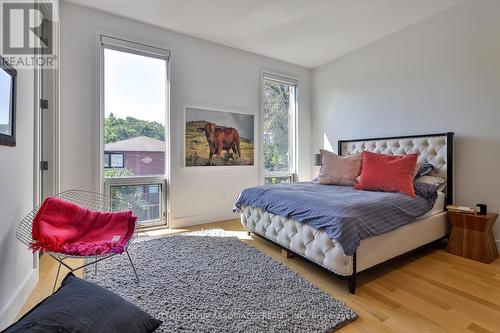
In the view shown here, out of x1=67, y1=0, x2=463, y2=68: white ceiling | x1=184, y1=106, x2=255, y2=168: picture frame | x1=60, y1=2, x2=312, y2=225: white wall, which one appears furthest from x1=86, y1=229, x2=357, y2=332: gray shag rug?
x1=67, y1=0, x2=463, y2=68: white ceiling

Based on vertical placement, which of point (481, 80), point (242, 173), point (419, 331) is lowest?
point (419, 331)

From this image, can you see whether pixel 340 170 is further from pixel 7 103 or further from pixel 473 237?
pixel 7 103

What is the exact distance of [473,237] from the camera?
250 centimetres

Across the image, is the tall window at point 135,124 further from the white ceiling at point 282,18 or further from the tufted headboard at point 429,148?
the tufted headboard at point 429,148

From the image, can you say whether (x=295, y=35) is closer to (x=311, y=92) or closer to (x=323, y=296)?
(x=311, y=92)

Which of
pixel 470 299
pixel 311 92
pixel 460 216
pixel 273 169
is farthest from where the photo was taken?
pixel 311 92

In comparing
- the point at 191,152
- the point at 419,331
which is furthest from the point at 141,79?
the point at 419,331

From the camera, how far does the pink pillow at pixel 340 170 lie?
3.27 metres

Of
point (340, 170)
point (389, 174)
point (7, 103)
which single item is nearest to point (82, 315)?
point (7, 103)

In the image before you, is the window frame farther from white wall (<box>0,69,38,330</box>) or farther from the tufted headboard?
the tufted headboard

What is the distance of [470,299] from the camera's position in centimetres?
180

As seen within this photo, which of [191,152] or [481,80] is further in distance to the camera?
[191,152]

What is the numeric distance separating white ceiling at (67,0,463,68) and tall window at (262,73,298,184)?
78 centimetres

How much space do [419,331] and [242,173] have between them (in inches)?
121
